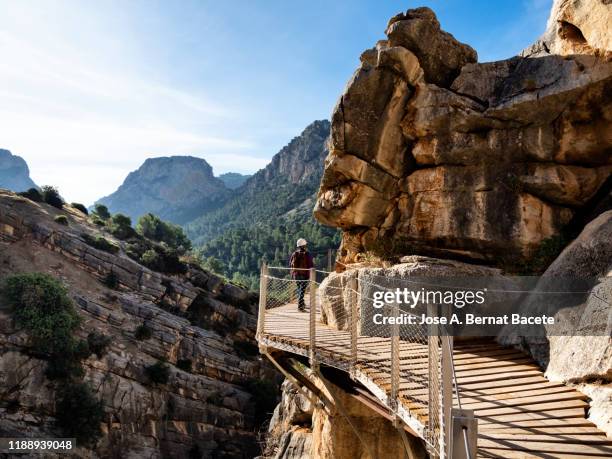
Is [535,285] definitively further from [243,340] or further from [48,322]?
[243,340]

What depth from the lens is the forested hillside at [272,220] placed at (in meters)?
73.3

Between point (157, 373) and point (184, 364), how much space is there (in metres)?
3.22

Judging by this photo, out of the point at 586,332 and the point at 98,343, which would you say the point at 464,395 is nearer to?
the point at 586,332

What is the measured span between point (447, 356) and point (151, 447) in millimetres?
31365

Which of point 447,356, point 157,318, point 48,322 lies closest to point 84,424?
point 48,322

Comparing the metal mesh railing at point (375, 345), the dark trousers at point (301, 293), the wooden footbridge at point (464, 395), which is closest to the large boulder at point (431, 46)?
the metal mesh railing at point (375, 345)

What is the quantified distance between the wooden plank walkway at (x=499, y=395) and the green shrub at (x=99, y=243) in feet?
116

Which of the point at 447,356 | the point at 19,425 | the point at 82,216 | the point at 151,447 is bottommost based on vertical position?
the point at 151,447

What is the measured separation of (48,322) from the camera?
2858cm

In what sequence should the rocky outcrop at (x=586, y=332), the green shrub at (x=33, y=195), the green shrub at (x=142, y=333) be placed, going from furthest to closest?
the green shrub at (x=33, y=195) → the green shrub at (x=142, y=333) → the rocky outcrop at (x=586, y=332)

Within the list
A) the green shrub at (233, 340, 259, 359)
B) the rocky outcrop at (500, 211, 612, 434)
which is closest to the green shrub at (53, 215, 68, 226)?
the green shrub at (233, 340, 259, 359)

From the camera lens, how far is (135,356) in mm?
31750

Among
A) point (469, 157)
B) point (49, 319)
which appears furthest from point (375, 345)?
point (49, 319)

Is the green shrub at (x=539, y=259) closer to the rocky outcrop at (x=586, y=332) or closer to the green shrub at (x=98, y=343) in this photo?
the rocky outcrop at (x=586, y=332)
